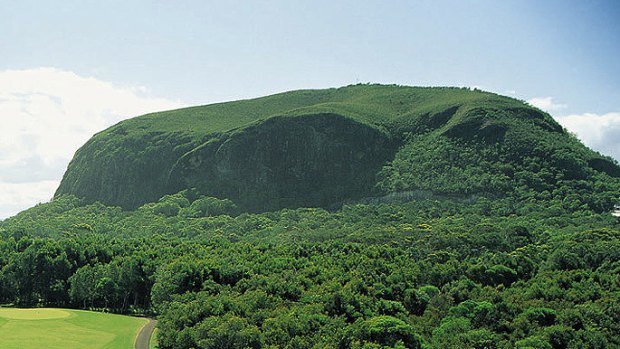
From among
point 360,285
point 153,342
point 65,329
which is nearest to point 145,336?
point 153,342

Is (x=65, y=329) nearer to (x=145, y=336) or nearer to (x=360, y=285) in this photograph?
(x=145, y=336)

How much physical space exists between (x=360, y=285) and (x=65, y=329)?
39047mm

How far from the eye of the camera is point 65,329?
88.0 m

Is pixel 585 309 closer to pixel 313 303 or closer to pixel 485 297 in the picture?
pixel 485 297

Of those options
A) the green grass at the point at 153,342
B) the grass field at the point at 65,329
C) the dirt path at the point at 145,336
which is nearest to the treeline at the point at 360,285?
the green grass at the point at 153,342

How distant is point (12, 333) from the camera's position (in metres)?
82.4

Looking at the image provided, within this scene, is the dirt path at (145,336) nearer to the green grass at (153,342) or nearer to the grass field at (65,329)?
the green grass at (153,342)

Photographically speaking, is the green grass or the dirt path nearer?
the green grass

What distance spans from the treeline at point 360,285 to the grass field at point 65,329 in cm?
605

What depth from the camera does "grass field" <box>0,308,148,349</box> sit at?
79688 millimetres

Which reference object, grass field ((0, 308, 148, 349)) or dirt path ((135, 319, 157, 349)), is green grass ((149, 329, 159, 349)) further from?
grass field ((0, 308, 148, 349))

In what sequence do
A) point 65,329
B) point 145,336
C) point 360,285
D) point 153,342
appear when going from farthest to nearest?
point 360,285 → point 145,336 → point 65,329 → point 153,342

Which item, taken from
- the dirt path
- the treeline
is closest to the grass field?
the dirt path

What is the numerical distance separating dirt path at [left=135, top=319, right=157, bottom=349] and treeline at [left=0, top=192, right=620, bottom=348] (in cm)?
371
